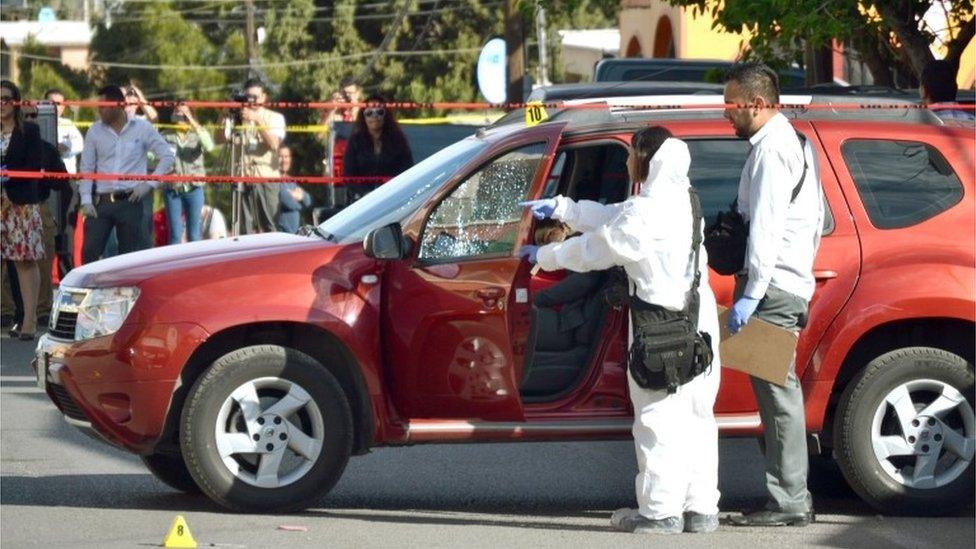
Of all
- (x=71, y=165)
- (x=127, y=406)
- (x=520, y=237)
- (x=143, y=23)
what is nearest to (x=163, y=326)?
(x=127, y=406)

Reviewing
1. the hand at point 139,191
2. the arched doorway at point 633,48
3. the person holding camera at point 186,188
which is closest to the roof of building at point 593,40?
the arched doorway at point 633,48

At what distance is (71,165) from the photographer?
19031mm

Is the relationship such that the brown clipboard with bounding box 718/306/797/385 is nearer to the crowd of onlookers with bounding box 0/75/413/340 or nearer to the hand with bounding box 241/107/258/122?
the crowd of onlookers with bounding box 0/75/413/340

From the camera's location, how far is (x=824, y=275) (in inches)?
308

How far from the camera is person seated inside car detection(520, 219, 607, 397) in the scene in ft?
26.1

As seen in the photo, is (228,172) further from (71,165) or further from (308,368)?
(308,368)

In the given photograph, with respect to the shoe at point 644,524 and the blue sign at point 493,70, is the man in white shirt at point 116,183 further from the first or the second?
the blue sign at point 493,70

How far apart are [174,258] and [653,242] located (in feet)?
7.06

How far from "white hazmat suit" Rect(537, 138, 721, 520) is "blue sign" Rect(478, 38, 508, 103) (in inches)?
720

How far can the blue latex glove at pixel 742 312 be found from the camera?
7414mm

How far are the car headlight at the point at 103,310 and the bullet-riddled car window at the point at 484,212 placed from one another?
1.26 m

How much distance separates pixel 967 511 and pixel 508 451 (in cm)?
274

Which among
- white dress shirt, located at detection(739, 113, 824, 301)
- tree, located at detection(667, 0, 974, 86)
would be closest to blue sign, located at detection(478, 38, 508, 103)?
tree, located at detection(667, 0, 974, 86)

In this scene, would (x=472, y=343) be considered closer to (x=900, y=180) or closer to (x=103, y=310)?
(x=103, y=310)
